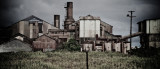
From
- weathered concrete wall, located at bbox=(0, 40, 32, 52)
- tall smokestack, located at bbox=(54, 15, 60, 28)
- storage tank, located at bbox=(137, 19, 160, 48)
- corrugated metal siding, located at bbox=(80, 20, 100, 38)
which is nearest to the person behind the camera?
storage tank, located at bbox=(137, 19, 160, 48)

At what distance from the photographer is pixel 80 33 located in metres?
36.1

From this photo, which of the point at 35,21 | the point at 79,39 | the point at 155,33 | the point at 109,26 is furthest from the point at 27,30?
the point at 155,33

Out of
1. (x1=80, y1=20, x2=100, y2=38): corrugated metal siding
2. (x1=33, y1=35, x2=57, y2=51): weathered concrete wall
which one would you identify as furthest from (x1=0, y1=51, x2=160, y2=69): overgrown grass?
(x1=80, y1=20, x2=100, y2=38): corrugated metal siding

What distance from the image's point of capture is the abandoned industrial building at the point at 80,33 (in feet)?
96.4

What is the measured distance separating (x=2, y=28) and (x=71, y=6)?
1621 centimetres

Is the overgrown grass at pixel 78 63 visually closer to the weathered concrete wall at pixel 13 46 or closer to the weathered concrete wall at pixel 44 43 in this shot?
the weathered concrete wall at pixel 13 46

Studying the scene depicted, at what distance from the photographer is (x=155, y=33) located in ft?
103

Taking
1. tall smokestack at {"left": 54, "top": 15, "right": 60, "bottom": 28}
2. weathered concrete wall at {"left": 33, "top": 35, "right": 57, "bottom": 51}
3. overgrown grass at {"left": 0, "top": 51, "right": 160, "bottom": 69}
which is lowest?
overgrown grass at {"left": 0, "top": 51, "right": 160, "bottom": 69}

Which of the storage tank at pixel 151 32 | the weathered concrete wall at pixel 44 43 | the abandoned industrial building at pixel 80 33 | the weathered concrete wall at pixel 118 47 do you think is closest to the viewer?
the weathered concrete wall at pixel 118 47

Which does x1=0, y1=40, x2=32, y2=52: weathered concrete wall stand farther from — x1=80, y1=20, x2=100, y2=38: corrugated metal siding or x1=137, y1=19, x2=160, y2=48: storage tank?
x1=137, y1=19, x2=160, y2=48: storage tank

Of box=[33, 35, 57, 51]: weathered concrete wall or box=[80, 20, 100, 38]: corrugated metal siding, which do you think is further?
box=[80, 20, 100, 38]: corrugated metal siding

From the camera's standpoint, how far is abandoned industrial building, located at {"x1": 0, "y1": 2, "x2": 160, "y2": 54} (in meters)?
29.4

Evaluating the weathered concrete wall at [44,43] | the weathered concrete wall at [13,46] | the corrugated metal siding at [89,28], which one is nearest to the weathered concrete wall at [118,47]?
the corrugated metal siding at [89,28]

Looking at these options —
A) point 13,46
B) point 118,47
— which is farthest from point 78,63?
point 13,46
